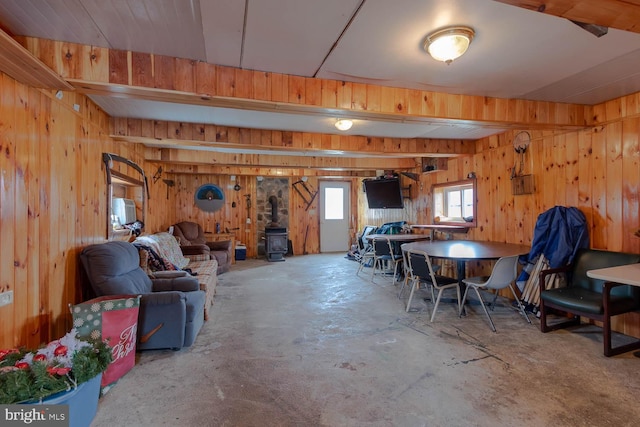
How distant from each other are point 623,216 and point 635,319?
3.21ft

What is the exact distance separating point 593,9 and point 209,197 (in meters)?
7.47

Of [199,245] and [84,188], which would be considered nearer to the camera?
[84,188]

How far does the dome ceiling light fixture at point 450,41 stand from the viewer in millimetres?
1782

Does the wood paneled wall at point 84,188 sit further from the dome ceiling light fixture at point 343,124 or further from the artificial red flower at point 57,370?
the dome ceiling light fixture at point 343,124

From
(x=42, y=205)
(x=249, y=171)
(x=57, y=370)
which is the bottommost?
(x=57, y=370)

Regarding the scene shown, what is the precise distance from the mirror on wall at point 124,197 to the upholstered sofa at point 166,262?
26 cm

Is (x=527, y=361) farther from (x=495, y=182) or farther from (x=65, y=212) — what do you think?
(x=65, y=212)

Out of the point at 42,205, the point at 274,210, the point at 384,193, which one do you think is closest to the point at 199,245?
the point at 274,210

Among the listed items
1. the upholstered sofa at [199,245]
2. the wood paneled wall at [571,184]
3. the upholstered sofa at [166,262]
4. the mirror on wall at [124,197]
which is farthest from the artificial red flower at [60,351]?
the wood paneled wall at [571,184]

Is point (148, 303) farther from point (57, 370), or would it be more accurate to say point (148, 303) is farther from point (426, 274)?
point (426, 274)

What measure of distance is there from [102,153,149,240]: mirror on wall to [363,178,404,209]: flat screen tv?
454 centimetres

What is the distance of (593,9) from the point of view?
1281 millimetres

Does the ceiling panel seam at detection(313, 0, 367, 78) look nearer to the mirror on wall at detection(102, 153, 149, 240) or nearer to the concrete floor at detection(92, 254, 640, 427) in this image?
the concrete floor at detection(92, 254, 640, 427)

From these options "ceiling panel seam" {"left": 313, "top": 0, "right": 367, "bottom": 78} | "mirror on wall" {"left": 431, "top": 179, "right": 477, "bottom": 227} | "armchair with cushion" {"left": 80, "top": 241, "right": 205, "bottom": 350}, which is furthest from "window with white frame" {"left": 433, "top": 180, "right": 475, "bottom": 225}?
"armchair with cushion" {"left": 80, "top": 241, "right": 205, "bottom": 350}
